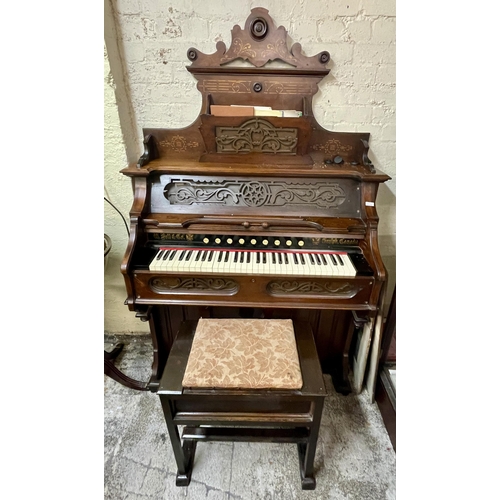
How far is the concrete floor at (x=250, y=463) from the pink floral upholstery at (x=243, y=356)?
601 millimetres

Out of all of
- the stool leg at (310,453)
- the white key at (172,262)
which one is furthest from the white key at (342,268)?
the white key at (172,262)

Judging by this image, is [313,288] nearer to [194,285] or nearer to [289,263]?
[289,263]

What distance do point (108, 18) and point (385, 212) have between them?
70.4 inches

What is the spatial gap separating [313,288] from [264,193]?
1.64 feet

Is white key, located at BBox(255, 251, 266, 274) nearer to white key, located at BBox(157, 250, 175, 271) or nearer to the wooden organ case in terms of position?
the wooden organ case

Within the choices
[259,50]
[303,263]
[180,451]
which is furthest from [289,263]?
[259,50]

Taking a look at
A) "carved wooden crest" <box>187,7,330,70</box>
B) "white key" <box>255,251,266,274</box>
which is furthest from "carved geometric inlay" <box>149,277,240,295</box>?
"carved wooden crest" <box>187,7,330,70</box>

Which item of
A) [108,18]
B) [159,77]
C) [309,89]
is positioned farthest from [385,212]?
[108,18]

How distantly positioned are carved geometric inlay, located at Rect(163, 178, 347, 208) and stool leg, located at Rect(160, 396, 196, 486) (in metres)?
0.88

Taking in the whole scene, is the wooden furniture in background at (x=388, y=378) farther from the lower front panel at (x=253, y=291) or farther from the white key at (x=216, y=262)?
the white key at (x=216, y=262)

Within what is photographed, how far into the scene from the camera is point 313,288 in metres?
1.28

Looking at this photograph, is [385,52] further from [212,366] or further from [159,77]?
[212,366]

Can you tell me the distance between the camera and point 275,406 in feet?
3.71

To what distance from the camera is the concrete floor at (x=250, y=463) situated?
1265 mm
